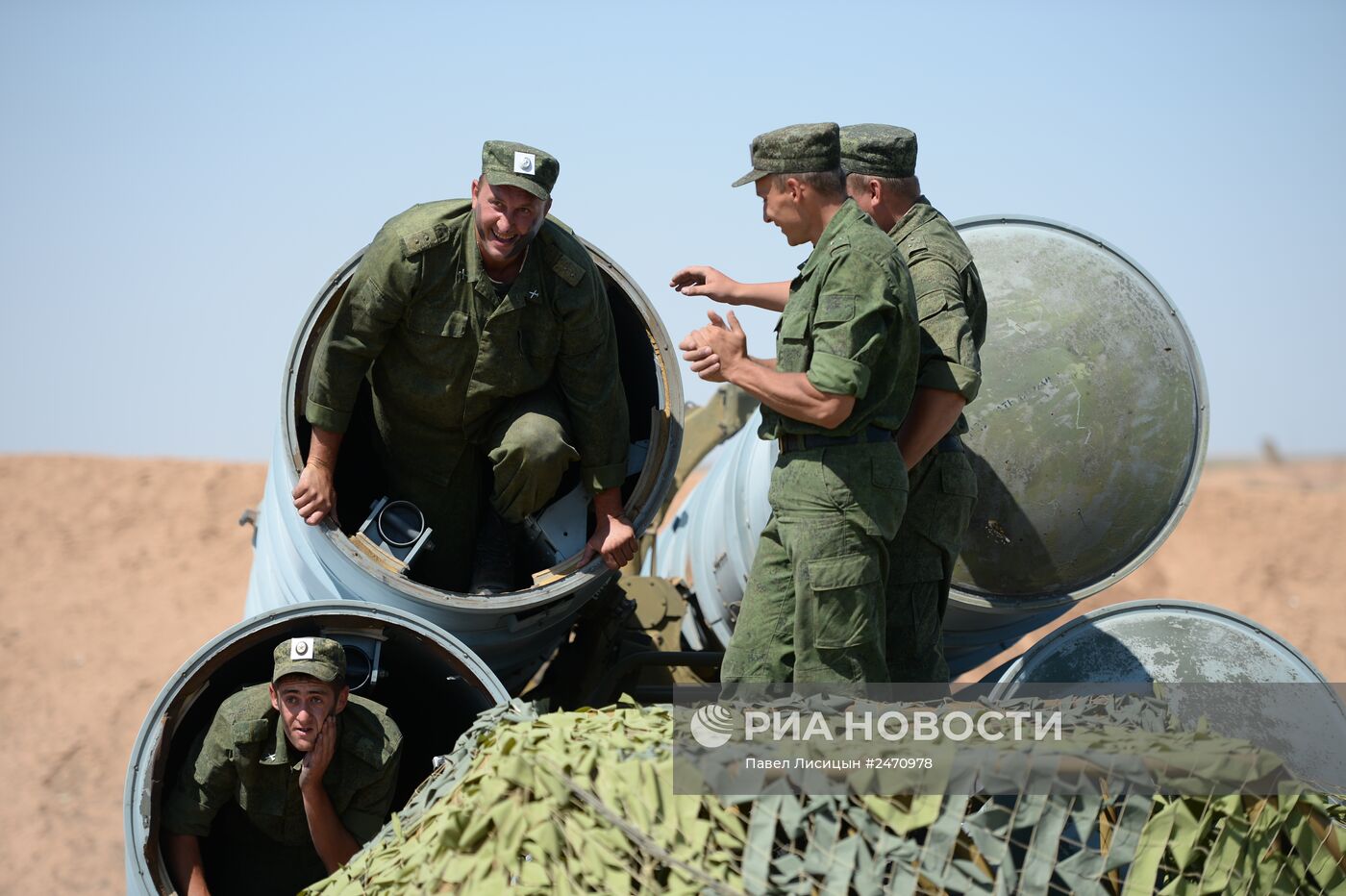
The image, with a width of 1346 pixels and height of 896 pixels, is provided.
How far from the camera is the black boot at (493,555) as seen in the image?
14.8 feet

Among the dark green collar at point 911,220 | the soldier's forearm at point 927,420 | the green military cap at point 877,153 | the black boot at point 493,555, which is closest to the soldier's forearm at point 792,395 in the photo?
the soldier's forearm at point 927,420

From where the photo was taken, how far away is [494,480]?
4.50 metres

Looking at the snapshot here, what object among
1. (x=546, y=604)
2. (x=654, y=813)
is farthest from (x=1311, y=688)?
(x=654, y=813)

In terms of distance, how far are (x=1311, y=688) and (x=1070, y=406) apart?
1079 mm

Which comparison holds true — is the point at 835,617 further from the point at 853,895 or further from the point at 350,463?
the point at 350,463

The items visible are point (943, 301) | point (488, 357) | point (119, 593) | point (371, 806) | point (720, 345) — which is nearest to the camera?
point (720, 345)

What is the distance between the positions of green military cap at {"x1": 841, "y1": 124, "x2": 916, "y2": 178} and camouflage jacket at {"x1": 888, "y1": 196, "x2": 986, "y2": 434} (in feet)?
0.41

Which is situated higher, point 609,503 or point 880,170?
point 880,170

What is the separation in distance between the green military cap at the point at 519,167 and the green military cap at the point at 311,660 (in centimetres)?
133

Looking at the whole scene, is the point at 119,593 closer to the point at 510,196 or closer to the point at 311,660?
the point at 311,660

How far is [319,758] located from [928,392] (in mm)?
1840

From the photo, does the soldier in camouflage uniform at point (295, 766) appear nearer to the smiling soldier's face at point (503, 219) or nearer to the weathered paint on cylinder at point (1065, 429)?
the smiling soldier's face at point (503, 219)

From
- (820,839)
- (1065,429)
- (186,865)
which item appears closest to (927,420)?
(1065,429)

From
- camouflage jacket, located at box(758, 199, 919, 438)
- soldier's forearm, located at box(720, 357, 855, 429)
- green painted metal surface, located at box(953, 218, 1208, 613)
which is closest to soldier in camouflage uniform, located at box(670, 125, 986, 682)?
camouflage jacket, located at box(758, 199, 919, 438)
